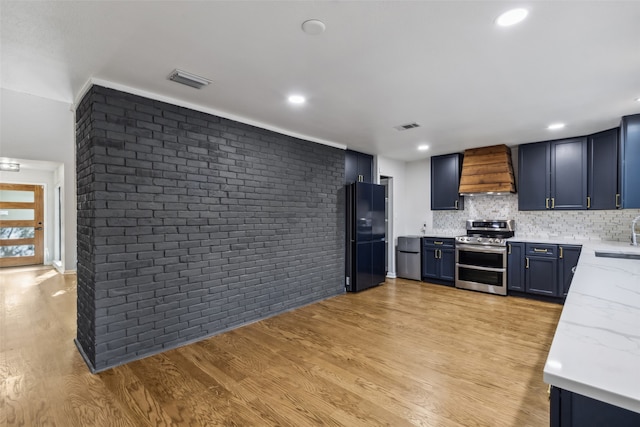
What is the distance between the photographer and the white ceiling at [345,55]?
173 cm

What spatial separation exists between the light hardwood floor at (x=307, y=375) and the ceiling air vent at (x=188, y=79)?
2.45m

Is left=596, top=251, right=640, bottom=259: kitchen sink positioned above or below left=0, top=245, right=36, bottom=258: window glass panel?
above

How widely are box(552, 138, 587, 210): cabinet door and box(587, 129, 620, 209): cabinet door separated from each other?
0.22 feet

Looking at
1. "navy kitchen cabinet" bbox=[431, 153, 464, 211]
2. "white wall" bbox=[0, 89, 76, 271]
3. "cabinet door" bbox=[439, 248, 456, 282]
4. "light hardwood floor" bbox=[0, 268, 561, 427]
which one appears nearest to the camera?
"light hardwood floor" bbox=[0, 268, 561, 427]

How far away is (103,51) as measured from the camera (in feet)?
7.04

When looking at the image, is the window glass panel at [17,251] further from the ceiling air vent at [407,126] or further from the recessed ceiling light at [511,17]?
the recessed ceiling light at [511,17]

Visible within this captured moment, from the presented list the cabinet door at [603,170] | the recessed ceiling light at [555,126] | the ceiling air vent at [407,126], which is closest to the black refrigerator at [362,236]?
the ceiling air vent at [407,126]

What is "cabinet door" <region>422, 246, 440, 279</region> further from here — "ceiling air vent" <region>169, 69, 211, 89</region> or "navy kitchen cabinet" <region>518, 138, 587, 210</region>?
"ceiling air vent" <region>169, 69, 211, 89</region>

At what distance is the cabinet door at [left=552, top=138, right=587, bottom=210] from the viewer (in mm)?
4414

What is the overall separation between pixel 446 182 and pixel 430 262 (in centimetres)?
155

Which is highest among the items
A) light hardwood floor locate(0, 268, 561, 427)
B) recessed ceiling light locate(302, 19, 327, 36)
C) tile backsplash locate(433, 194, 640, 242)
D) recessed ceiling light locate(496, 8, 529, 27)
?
recessed ceiling light locate(496, 8, 529, 27)

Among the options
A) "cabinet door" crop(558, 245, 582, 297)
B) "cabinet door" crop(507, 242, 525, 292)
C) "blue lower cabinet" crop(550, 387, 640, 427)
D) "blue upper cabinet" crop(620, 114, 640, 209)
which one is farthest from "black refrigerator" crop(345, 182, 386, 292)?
"blue lower cabinet" crop(550, 387, 640, 427)

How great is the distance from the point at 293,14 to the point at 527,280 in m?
4.92

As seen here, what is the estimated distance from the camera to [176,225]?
2.99 m
